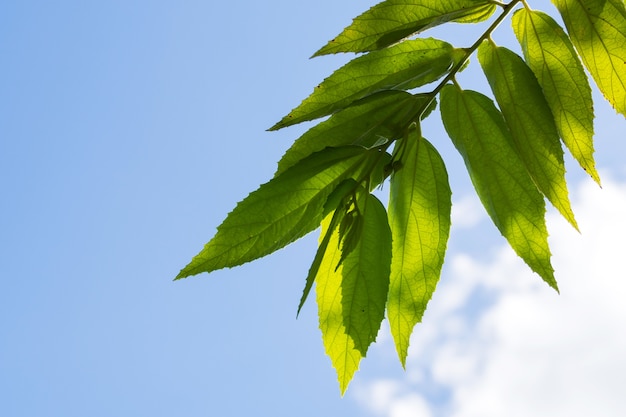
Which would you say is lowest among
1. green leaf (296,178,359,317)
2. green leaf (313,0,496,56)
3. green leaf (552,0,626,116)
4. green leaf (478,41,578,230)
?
green leaf (296,178,359,317)

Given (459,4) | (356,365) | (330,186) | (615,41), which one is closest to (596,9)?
(615,41)

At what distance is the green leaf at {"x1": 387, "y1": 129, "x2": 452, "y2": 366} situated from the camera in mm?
1260

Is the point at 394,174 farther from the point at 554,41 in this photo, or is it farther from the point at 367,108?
the point at 554,41

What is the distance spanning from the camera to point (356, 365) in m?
1.24

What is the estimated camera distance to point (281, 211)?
1.22 m

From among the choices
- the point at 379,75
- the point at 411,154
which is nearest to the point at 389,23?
the point at 379,75

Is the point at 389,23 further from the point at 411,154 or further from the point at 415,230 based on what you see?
the point at 415,230

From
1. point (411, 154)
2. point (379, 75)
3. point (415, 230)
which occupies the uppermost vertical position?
point (379, 75)

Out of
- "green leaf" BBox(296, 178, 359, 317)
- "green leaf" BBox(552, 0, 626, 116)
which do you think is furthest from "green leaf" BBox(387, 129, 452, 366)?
"green leaf" BBox(552, 0, 626, 116)

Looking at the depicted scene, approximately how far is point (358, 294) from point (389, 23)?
0.45 m

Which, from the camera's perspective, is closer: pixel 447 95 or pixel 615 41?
pixel 615 41

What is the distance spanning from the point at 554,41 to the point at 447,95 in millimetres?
193

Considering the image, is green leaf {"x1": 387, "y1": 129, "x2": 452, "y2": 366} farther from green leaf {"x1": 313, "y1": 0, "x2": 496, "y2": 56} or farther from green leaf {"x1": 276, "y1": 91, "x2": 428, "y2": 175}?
green leaf {"x1": 313, "y1": 0, "x2": 496, "y2": 56}

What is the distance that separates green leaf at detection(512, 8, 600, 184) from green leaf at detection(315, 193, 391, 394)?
323 mm
